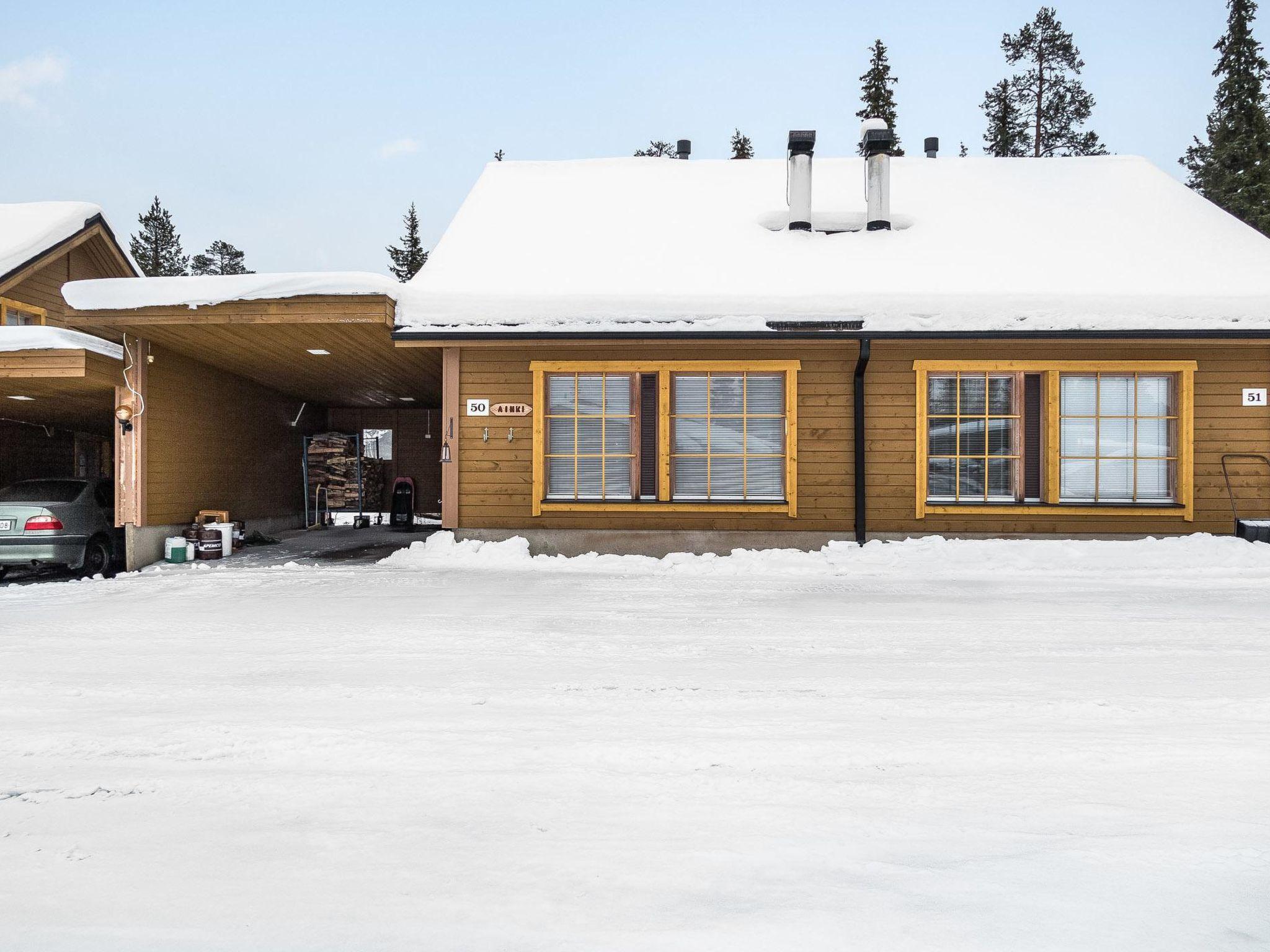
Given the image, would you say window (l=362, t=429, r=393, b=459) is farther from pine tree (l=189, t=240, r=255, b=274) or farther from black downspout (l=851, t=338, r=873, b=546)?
pine tree (l=189, t=240, r=255, b=274)

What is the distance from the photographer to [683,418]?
8.82 meters

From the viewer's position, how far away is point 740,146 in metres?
30.5

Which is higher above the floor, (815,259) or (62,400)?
(815,259)

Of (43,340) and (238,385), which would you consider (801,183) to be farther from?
(43,340)

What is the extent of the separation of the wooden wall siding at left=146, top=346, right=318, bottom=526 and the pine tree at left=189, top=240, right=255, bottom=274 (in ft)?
135

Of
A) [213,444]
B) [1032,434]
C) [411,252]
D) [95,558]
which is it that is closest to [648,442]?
[1032,434]

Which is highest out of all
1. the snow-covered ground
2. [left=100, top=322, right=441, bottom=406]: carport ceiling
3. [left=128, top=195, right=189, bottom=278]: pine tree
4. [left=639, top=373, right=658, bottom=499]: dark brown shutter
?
[left=128, top=195, right=189, bottom=278]: pine tree

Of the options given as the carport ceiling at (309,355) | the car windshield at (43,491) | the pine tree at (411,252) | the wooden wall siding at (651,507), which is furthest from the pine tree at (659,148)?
the car windshield at (43,491)

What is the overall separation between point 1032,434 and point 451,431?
7083mm

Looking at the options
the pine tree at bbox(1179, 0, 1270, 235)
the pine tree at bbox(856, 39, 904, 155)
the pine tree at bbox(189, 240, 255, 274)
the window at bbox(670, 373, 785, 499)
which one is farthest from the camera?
the pine tree at bbox(189, 240, 255, 274)

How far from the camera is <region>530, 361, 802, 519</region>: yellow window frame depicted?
8609 millimetres

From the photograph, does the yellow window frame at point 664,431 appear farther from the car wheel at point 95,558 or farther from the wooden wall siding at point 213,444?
the car wheel at point 95,558

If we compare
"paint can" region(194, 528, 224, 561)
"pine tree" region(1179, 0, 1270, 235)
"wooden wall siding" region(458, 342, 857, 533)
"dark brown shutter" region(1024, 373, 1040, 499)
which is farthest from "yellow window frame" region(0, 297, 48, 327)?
"pine tree" region(1179, 0, 1270, 235)

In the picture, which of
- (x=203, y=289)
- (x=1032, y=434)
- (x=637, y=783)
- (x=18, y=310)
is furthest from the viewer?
(x=18, y=310)
